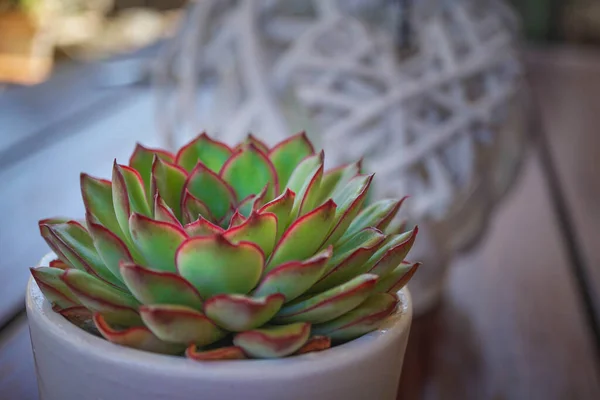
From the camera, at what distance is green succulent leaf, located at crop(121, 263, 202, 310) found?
203 millimetres

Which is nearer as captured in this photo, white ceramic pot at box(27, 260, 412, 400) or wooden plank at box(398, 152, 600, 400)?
white ceramic pot at box(27, 260, 412, 400)

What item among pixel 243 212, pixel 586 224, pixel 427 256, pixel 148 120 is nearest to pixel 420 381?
pixel 427 256

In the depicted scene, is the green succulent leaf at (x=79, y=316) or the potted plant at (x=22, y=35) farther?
the potted plant at (x=22, y=35)

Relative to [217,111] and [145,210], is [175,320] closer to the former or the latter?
[145,210]

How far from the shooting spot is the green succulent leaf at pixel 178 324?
20 cm

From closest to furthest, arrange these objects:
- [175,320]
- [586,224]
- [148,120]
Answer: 1. [175,320]
2. [586,224]
3. [148,120]

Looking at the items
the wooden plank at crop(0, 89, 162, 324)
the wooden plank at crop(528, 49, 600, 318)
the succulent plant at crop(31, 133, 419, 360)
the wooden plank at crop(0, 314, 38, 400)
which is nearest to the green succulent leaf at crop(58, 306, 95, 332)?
the succulent plant at crop(31, 133, 419, 360)

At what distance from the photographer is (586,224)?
70 centimetres

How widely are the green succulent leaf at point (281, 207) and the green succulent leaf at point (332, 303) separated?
0.09 ft

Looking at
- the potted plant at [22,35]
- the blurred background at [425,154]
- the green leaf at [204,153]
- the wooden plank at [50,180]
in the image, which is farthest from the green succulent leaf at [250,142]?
the potted plant at [22,35]

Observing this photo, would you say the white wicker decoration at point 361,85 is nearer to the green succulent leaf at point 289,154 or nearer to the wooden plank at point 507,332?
the wooden plank at point 507,332

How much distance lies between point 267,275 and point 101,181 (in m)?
0.07

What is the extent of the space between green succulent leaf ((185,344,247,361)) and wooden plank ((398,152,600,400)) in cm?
22

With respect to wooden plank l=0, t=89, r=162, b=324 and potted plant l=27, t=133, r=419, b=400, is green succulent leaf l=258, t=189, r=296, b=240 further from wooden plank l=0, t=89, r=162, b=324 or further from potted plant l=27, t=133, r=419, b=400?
wooden plank l=0, t=89, r=162, b=324
